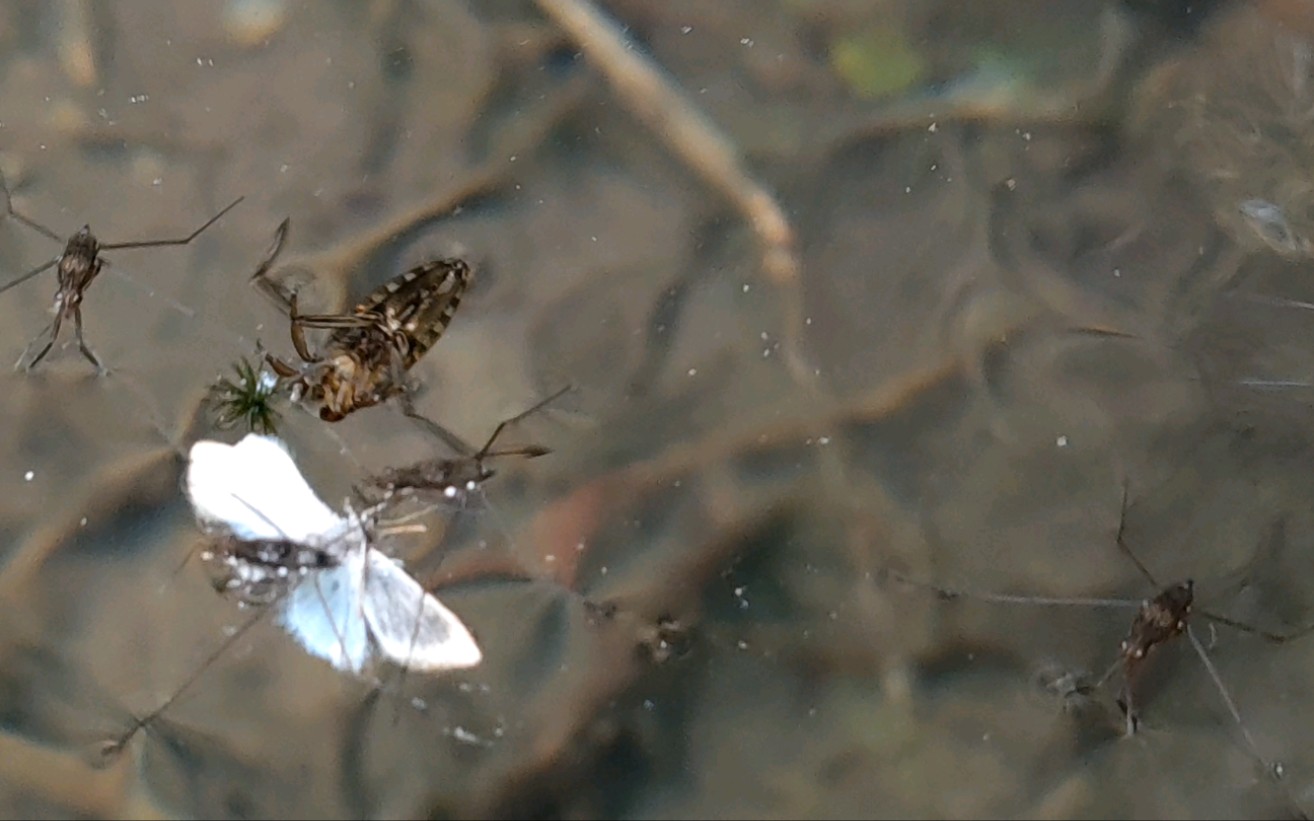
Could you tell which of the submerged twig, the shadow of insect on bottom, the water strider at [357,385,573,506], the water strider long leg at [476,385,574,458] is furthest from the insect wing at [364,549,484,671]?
the shadow of insect on bottom

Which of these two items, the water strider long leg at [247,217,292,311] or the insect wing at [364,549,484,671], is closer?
the insect wing at [364,549,484,671]

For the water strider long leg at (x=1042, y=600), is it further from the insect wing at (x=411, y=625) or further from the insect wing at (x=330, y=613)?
the insect wing at (x=330, y=613)

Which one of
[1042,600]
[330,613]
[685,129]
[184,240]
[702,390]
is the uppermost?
[184,240]

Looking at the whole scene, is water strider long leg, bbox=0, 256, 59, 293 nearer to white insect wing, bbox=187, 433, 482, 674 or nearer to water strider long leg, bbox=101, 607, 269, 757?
white insect wing, bbox=187, 433, 482, 674

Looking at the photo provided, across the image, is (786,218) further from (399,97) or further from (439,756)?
(439,756)

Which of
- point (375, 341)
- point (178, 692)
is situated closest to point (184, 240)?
point (375, 341)

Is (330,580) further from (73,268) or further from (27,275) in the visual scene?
(27,275)
